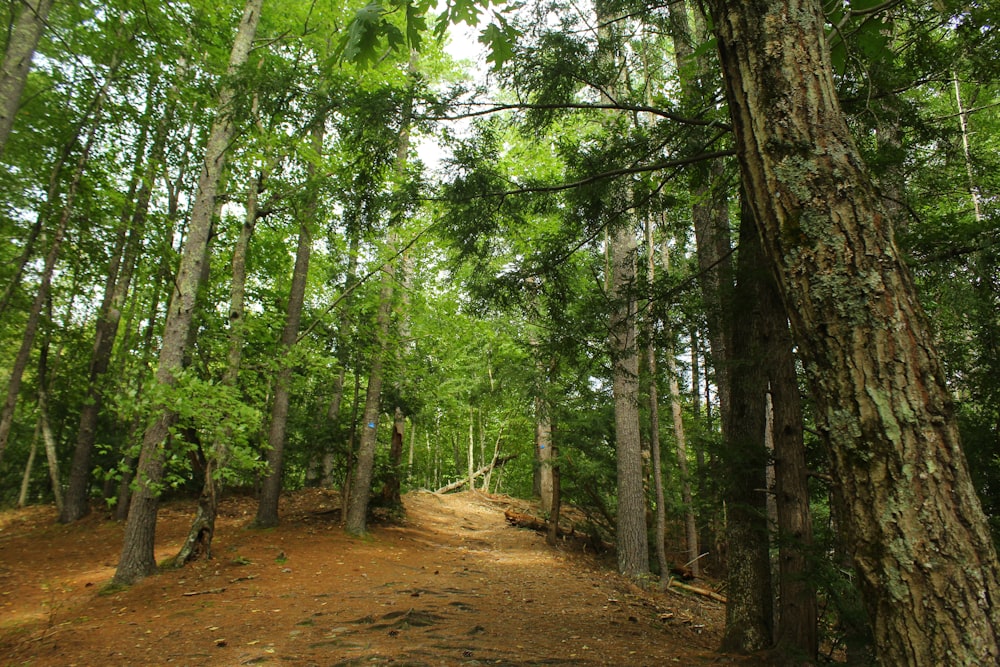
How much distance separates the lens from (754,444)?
461cm

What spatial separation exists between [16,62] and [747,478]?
332 inches

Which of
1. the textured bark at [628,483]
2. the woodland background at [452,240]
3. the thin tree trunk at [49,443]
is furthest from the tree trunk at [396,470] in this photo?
the thin tree trunk at [49,443]

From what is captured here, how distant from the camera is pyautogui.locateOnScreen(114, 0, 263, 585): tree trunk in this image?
686cm

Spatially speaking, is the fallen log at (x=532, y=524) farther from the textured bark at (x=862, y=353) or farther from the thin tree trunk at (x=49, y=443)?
the textured bark at (x=862, y=353)

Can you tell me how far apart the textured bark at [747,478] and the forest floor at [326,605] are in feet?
1.87

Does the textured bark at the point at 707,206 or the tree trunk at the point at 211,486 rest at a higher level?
the textured bark at the point at 707,206

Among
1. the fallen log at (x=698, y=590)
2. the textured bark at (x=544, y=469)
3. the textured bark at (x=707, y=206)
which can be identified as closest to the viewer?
the textured bark at (x=707, y=206)

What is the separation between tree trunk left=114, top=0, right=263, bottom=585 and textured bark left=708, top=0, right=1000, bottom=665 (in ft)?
21.5

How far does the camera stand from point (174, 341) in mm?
7184

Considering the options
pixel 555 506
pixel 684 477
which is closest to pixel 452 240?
pixel 684 477

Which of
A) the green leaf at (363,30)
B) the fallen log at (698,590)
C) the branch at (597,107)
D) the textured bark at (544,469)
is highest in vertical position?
the branch at (597,107)

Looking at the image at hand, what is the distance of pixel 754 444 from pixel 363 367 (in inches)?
361

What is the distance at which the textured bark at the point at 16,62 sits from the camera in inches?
203

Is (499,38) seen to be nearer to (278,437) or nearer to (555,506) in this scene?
(278,437)
